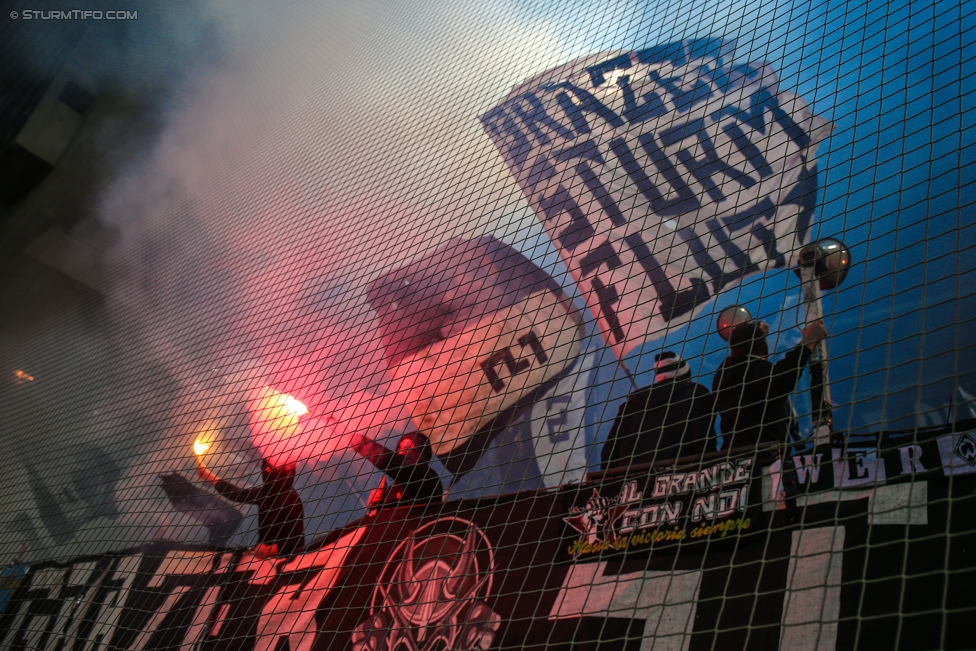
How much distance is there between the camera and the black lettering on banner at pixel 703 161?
7.27 feet

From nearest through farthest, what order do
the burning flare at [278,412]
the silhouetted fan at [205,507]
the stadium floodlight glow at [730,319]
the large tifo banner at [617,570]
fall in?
the large tifo banner at [617,570], the stadium floodlight glow at [730,319], the silhouetted fan at [205,507], the burning flare at [278,412]

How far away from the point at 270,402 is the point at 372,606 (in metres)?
1.11

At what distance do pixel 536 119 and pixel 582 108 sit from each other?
20cm

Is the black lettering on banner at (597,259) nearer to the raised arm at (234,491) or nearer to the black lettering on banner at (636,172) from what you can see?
the black lettering on banner at (636,172)

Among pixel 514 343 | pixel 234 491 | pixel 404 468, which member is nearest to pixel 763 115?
pixel 514 343

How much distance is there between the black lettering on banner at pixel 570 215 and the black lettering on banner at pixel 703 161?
37 centimetres

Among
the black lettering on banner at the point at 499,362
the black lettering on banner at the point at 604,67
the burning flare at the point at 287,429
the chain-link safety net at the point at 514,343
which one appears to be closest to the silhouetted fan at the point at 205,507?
the chain-link safety net at the point at 514,343

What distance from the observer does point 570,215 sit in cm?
246

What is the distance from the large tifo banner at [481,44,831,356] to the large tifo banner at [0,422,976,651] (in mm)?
678

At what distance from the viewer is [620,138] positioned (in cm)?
247

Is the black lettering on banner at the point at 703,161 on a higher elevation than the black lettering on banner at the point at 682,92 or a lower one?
lower

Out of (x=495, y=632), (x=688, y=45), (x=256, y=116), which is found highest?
(x=256, y=116)

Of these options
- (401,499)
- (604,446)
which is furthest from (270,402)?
(604,446)

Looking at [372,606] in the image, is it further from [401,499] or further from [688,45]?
[688,45]
